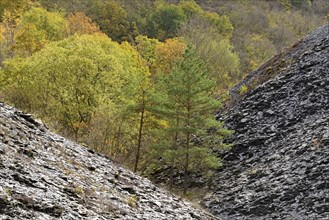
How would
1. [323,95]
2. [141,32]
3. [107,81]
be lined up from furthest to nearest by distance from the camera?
[141,32] < [107,81] < [323,95]

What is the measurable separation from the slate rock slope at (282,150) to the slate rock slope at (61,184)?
4038mm

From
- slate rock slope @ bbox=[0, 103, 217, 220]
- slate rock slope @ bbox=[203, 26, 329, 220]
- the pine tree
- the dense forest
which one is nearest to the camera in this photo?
slate rock slope @ bbox=[0, 103, 217, 220]

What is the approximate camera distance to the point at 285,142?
99.4ft

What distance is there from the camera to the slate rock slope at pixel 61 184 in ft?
47.9

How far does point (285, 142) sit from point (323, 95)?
5075 millimetres

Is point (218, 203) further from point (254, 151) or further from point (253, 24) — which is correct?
point (253, 24)

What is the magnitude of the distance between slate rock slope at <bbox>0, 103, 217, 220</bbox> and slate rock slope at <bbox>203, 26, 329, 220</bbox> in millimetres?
4038

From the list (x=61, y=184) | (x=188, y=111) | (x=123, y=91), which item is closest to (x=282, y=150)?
(x=188, y=111)

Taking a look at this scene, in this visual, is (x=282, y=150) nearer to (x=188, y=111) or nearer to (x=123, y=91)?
(x=188, y=111)

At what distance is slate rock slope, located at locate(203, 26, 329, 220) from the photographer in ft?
82.4

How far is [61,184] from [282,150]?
1668cm

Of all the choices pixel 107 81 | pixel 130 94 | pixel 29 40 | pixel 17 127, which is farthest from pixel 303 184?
pixel 29 40

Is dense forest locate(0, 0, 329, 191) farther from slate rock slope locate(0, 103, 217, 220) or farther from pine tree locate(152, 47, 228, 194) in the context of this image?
slate rock slope locate(0, 103, 217, 220)

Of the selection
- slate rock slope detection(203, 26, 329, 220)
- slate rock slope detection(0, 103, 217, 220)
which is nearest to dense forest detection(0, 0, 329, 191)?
slate rock slope detection(203, 26, 329, 220)
